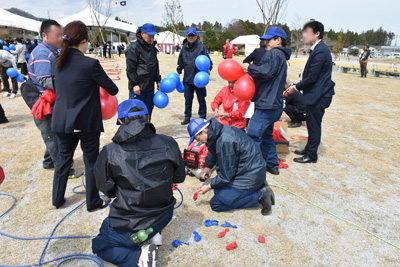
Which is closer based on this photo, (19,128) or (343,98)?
(19,128)

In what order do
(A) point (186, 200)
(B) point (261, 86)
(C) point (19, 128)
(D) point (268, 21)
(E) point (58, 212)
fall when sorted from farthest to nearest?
(D) point (268, 21)
(C) point (19, 128)
(B) point (261, 86)
(A) point (186, 200)
(E) point (58, 212)

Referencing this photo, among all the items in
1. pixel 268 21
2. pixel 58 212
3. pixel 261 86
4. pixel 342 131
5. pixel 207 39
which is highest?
pixel 207 39

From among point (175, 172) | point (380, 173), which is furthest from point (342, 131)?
point (175, 172)

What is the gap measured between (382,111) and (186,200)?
8.00 metres

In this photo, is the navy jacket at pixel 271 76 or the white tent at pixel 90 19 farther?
the white tent at pixel 90 19

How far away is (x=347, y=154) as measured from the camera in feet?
16.0

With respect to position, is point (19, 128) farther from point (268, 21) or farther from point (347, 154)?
point (268, 21)

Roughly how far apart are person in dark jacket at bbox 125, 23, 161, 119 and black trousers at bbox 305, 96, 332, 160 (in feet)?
9.19

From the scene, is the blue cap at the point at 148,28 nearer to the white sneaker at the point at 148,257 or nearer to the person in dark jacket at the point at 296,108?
the white sneaker at the point at 148,257

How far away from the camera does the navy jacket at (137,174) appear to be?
2.03 m

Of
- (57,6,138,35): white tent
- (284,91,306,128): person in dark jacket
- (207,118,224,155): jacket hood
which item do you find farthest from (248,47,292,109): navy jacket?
(57,6,138,35): white tent

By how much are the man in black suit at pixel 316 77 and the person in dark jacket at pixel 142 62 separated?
248 cm

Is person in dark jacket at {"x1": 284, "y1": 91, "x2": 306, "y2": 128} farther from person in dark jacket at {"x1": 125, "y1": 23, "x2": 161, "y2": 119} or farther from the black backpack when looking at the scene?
the black backpack

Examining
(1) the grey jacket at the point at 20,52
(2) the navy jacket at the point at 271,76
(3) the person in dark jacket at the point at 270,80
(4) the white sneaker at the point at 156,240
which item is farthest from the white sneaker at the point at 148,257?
(1) the grey jacket at the point at 20,52
